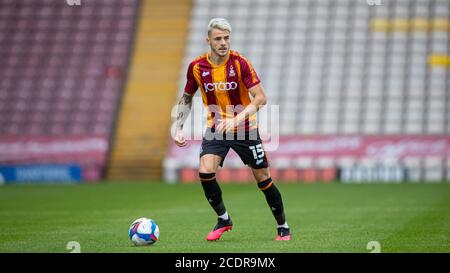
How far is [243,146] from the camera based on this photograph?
9.54m

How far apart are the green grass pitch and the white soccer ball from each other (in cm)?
11

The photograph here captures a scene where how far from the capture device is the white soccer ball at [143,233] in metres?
9.06

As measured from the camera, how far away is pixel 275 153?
25938 millimetres

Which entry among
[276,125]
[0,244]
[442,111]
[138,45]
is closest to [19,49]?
[138,45]

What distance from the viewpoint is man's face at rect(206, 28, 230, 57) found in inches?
364

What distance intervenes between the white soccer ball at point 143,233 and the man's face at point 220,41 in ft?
6.61

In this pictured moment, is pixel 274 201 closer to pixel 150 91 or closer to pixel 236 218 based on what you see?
pixel 236 218

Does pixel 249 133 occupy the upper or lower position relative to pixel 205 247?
upper

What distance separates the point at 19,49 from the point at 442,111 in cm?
1549

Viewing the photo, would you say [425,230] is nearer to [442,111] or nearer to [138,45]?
[442,111]
